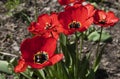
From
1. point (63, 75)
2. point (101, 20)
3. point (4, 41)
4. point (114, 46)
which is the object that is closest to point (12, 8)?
point (4, 41)

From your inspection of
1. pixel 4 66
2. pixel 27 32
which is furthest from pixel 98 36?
pixel 4 66

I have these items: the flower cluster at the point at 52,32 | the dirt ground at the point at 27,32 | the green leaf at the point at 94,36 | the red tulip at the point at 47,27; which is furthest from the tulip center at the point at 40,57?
the green leaf at the point at 94,36

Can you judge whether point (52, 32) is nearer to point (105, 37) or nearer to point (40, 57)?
point (40, 57)

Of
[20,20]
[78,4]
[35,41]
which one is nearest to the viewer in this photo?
[35,41]

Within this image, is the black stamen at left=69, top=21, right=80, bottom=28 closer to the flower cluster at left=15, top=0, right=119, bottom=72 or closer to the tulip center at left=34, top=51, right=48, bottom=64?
the flower cluster at left=15, top=0, right=119, bottom=72

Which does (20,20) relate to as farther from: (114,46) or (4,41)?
(114,46)

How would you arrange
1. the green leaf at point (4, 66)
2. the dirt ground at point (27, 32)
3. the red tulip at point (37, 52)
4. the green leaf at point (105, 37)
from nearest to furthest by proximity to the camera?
the red tulip at point (37, 52)
the green leaf at point (4, 66)
the dirt ground at point (27, 32)
the green leaf at point (105, 37)

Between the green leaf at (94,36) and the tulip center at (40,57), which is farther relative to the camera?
the green leaf at (94,36)

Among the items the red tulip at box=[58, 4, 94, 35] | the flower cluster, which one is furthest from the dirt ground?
the red tulip at box=[58, 4, 94, 35]

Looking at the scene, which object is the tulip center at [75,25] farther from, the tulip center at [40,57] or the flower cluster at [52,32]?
the tulip center at [40,57]
